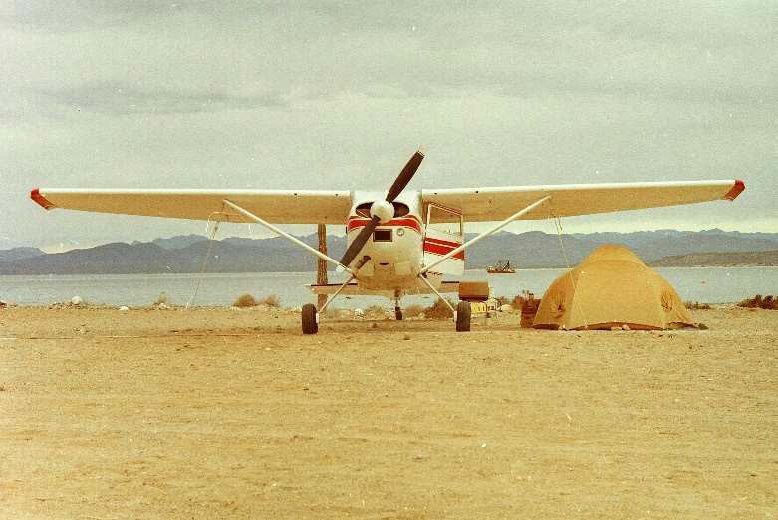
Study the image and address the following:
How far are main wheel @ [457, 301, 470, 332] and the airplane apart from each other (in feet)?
0.07

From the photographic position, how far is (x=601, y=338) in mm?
13078

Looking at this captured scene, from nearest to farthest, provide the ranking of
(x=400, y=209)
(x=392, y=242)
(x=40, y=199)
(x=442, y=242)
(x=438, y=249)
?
1. (x=392, y=242)
2. (x=400, y=209)
3. (x=40, y=199)
4. (x=438, y=249)
5. (x=442, y=242)

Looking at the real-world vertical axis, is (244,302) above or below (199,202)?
below

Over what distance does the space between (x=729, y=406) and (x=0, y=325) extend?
56.5 feet

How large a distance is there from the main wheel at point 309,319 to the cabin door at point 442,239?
2.75 metres

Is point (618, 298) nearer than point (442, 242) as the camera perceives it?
Yes

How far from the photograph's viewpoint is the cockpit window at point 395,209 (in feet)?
52.0

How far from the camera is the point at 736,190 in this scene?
53.5 feet

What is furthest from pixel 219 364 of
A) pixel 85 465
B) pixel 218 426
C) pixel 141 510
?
pixel 141 510

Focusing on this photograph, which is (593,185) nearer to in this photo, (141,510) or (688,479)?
(688,479)

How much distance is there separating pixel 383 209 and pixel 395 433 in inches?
363

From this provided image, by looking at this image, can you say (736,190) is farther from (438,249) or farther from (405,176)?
(405,176)

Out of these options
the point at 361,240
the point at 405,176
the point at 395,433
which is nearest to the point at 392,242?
the point at 361,240

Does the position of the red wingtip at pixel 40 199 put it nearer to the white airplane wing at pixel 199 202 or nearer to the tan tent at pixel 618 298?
the white airplane wing at pixel 199 202
